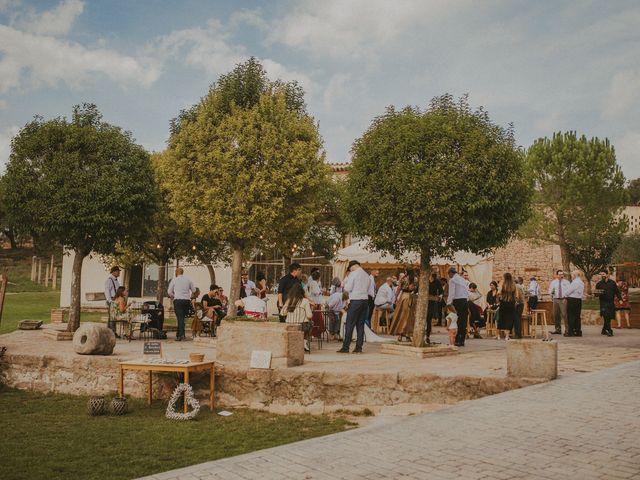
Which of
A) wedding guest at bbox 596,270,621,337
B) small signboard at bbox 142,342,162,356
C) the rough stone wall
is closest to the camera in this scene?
small signboard at bbox 142,342,162,356

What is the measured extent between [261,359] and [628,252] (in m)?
33.3

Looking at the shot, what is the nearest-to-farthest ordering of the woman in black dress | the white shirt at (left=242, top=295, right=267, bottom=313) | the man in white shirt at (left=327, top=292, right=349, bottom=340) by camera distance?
the white shirt at (left=242, top=295, right=267, bottom=313)
the woman in black dress
the man in white shirt at (left=327, top=292, right=349, bottom=340)

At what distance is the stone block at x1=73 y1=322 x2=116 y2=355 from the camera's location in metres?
10.9

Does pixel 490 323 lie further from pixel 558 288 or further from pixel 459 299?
pixel 459 299

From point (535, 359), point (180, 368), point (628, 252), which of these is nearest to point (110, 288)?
Result: point (180, 368)

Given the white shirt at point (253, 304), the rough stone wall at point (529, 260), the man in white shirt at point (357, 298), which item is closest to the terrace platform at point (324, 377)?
the man in white shirt at point (357, 298)

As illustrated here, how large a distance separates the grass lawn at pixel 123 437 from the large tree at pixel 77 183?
468cm

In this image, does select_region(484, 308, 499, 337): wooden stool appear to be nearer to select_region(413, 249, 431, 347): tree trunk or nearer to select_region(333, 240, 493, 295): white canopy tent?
select_region(333, 240, 493, 295): white canopy tent

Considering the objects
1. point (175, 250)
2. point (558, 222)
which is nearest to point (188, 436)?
point (175, 250)

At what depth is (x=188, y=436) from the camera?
7.83 m

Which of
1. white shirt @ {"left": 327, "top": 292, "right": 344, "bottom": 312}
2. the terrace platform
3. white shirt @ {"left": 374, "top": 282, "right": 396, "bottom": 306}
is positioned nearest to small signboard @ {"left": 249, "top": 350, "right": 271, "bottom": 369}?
the terrace platform

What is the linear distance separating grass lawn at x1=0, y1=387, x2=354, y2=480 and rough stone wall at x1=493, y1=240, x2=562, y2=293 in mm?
23961

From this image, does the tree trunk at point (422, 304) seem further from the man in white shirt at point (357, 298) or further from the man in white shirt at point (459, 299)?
the man in white shirt at point (459, 299)

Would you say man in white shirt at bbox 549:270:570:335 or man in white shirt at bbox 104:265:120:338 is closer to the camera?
man in white shirt at bbox 104:265:120:338
